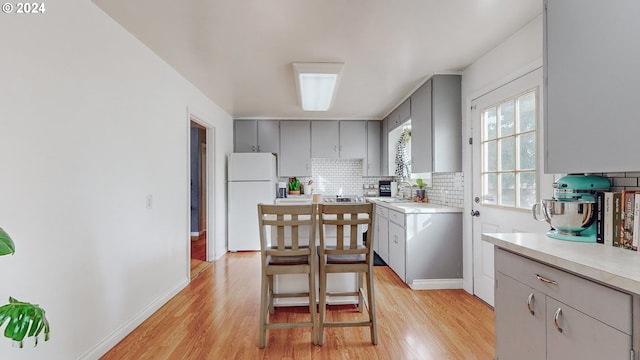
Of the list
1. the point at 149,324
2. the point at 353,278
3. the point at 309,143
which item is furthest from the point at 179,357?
the point at 309,143

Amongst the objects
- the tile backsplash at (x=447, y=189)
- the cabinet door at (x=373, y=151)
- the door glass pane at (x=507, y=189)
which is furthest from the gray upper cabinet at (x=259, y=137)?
the door glass pane at (x=507, y=189)

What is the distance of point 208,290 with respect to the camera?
3113 millimetres

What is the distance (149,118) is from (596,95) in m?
3.03

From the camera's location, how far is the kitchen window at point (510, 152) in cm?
218

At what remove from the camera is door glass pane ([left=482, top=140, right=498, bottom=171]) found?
2580 millimetres

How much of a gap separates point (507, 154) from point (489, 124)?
38cm

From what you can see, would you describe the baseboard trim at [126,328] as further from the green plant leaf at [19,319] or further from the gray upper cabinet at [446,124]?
the gray upper cabinet at [446,124]

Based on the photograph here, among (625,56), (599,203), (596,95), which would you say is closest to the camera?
(625,56)

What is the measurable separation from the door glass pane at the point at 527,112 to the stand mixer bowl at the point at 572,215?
34.7 inches

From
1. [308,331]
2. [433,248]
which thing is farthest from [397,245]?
[308,331]

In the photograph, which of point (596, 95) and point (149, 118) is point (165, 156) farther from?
point (596, 95)

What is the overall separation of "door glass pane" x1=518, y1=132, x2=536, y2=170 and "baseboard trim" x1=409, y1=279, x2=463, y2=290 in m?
1.45

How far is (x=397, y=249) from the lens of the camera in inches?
134

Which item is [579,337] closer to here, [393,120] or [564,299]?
[564,299]
